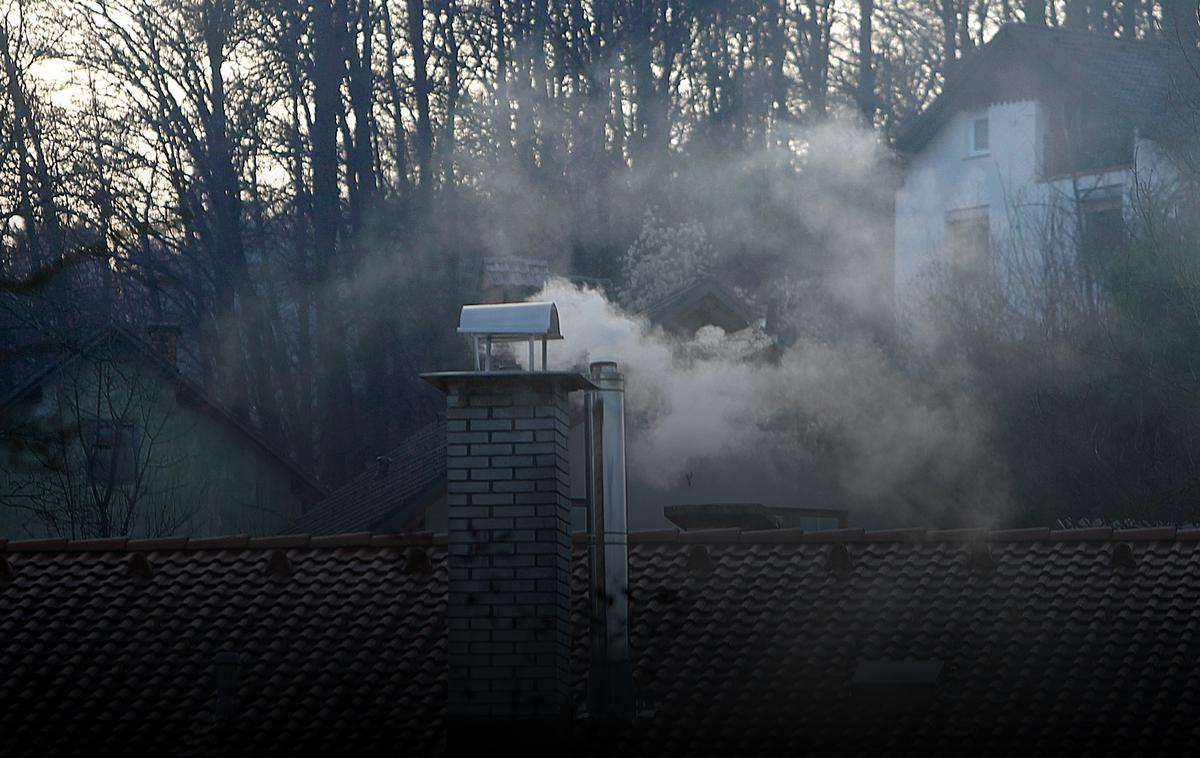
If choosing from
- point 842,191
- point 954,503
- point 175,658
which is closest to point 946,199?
point 842,191

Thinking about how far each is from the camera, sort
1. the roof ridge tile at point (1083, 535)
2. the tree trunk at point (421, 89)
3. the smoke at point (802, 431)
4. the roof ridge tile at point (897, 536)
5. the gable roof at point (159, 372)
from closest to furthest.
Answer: the roof ridge tile at point (1083, 535), the roof ridge tile at point (897, 536), the smoke at point (802, 431), the gable roof at point (159, 372), the tree trunk at point (421, 89)

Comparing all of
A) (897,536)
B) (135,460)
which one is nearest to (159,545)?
(897,536)

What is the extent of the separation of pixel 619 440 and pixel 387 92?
96.1 feet

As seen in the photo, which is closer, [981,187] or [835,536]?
[835,536]

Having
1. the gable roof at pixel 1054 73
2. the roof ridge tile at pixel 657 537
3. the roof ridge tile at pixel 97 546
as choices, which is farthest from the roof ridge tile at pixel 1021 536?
the gable roof at pixel 1054 73

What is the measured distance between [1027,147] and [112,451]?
55.3 ft

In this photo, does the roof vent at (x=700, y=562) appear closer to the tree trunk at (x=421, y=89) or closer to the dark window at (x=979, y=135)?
the dark window at (x=979, y=135)

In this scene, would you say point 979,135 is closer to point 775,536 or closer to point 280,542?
point 775,536

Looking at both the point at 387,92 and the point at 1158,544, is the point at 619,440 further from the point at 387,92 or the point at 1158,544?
the point at 387,92

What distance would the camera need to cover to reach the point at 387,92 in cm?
3938

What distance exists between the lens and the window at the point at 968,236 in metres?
31.1

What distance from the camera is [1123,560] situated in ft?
45.2

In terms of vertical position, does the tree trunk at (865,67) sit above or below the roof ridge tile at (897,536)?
above

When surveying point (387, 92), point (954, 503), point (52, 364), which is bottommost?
point (954, 503)
